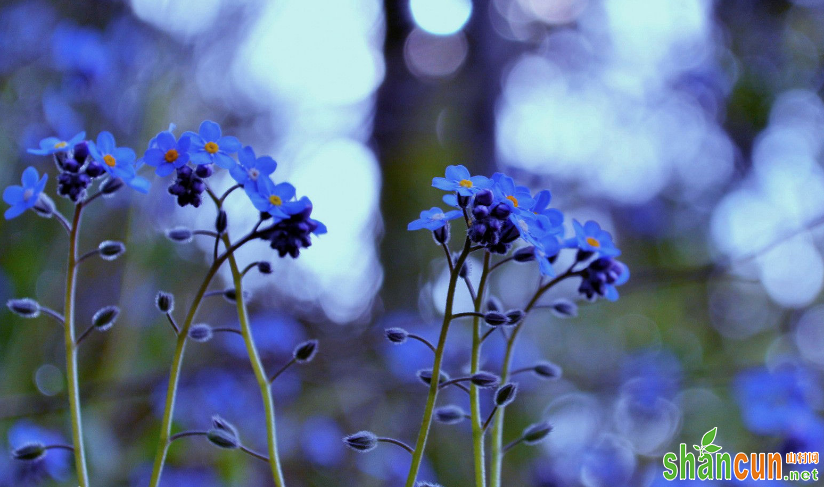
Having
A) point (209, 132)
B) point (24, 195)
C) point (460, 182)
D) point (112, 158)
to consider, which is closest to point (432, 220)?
point (460, 182)

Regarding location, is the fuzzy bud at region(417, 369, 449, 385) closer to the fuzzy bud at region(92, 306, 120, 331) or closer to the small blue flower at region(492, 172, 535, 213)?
the small blue flower at region(492, 172, 535, 213)

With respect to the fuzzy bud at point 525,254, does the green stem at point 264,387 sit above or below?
below

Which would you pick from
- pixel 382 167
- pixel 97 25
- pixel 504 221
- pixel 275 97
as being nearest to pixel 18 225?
pixel 97 25

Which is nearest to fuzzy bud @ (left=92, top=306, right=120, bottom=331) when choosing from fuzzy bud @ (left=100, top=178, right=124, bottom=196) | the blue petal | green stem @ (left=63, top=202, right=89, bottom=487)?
green stem @ (left=63, top=202, right=89, bottom=487)

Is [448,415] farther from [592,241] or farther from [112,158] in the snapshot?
[112,158]

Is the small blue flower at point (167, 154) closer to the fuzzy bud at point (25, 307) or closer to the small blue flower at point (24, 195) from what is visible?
the small blue flower at point (24, 195)

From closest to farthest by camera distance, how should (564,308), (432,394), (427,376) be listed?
(432,394) < (427,376) < (564,308)

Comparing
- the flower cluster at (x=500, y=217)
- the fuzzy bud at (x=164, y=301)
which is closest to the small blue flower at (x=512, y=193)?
the flower cluster at (x=500, y=217)
